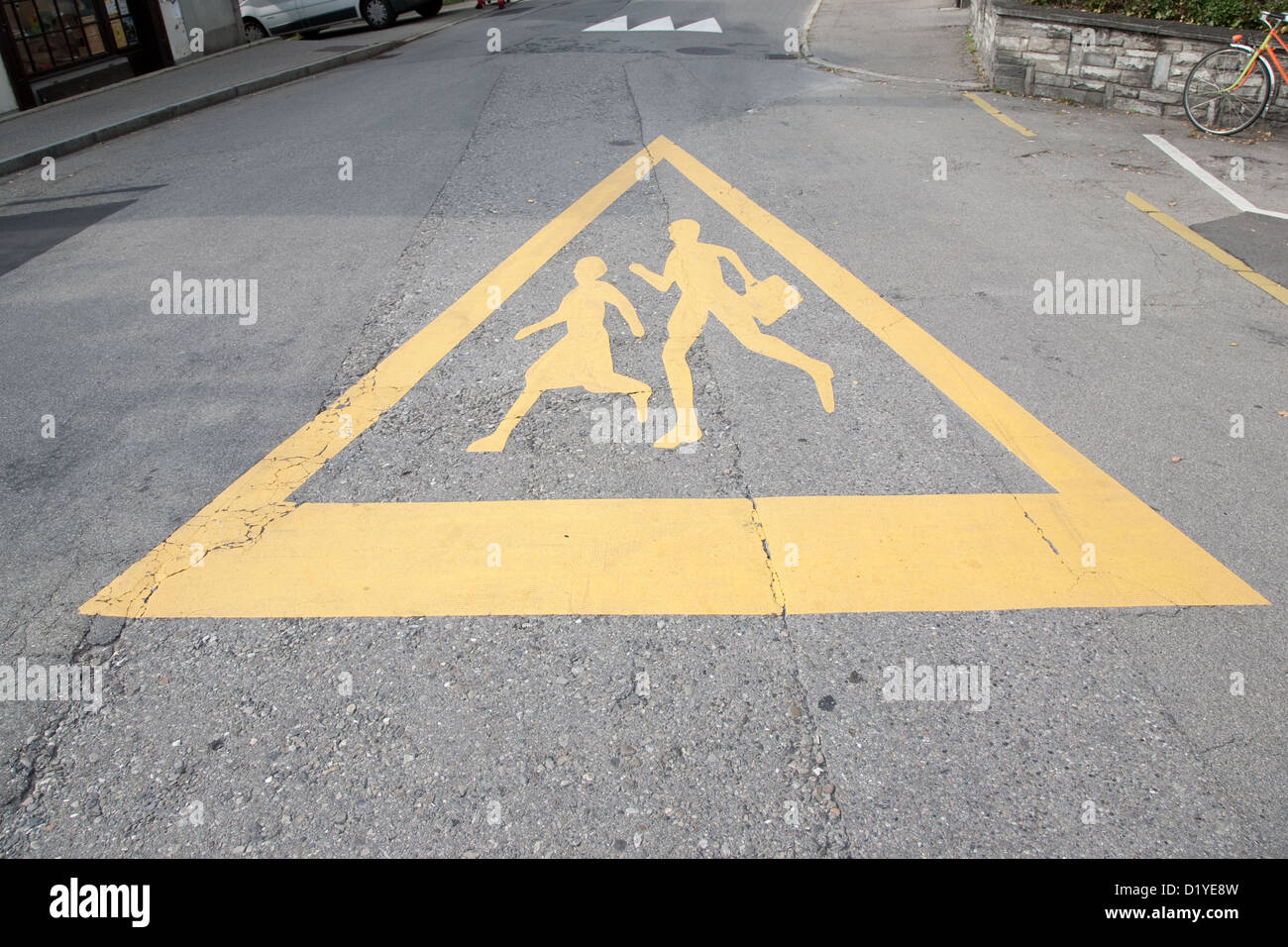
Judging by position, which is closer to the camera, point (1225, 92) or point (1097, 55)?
point (1225, 92)

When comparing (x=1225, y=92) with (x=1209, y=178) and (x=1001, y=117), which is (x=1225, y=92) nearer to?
(x=1209, y=178)

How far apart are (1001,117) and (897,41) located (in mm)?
5711

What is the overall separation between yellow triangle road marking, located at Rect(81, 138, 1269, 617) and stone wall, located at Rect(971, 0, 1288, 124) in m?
8.64

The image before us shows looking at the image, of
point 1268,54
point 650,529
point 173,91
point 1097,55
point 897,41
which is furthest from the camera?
point 897,41

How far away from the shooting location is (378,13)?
1958 centimetres

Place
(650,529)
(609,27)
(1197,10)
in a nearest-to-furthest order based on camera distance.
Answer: (650,529) < (1197,10) < (609,27)

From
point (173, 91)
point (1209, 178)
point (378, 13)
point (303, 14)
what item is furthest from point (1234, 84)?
point (303, 14)

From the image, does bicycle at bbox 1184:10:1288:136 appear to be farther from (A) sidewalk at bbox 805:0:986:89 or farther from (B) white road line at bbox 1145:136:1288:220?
(A) sidewalk at bbox 805:0:986:89

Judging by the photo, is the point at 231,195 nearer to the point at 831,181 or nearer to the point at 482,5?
the point at 831,181

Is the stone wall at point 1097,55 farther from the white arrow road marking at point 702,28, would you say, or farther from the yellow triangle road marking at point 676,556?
the yellow triangle road marking at point 676,556

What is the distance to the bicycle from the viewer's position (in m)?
9.67

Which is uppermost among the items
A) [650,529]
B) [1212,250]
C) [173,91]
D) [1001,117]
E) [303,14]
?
[303,14]
